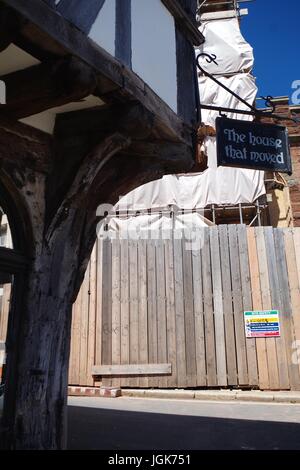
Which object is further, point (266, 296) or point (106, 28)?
point (266, 296)

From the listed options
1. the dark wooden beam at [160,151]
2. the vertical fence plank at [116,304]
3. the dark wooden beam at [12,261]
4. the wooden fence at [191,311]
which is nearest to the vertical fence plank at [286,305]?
the wooden fence at [191,311]

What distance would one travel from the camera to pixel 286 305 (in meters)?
7.65

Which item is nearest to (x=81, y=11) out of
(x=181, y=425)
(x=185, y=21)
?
(x=185, y=21)

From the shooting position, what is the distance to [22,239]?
3266mm

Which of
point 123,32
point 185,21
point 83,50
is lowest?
point 83,50

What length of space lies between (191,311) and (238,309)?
0.84 meters

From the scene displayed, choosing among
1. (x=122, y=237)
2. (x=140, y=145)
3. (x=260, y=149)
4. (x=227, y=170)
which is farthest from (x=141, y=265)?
(x=227, y=170)

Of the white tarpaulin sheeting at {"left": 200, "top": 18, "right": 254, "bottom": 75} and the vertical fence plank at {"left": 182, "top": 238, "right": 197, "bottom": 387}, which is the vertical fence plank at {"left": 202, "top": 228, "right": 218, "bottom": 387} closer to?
the vertical fence plank at {"left": 182, "top": 238, "right": 197, "bottom": 387}

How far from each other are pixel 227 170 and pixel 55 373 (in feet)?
41.3

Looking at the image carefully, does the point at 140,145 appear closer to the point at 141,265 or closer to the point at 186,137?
the point at 186,137

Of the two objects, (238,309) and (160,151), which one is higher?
(160,151)

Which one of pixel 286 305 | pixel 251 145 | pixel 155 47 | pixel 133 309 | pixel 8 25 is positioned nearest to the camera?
pixel 8 25

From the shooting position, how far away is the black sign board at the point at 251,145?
174 inches

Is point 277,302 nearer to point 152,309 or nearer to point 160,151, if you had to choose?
point 152,309
